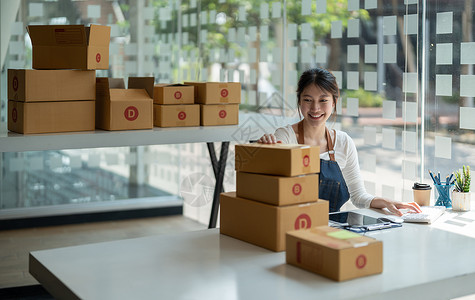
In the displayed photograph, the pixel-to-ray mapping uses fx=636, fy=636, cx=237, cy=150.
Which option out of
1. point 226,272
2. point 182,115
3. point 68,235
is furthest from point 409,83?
point 68,235

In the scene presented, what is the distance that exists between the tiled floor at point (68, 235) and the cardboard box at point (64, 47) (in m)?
1.42

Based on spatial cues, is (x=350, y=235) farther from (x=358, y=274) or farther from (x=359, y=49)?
(x=359, y=49)

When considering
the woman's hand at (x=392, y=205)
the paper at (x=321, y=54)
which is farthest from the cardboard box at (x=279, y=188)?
the paper at (x=321, y=54)

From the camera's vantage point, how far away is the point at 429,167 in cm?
319

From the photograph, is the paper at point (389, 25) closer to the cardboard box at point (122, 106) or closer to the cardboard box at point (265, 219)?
the cardboard box at point (122, 106)

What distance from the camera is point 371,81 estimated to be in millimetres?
3443

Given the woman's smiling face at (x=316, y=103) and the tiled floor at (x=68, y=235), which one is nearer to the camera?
the woman's smiling face at (x=316, y=103)

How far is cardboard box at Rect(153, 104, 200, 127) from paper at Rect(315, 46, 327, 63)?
31.7 inches

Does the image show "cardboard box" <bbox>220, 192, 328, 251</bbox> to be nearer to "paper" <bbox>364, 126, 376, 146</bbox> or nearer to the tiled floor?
"paper" <bbox>364, 126, 376, 146</bbox>

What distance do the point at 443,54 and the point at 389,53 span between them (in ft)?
1.11

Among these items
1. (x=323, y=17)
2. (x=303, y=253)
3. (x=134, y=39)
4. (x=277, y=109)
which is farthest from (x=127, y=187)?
(x=303, y=253)

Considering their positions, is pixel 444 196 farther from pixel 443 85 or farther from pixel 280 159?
pixel 280 159

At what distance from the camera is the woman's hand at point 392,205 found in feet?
7.88

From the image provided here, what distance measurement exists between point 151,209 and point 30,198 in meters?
1.02
